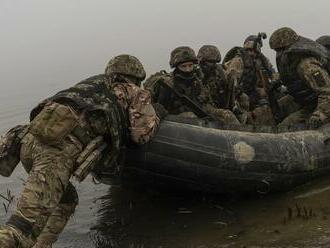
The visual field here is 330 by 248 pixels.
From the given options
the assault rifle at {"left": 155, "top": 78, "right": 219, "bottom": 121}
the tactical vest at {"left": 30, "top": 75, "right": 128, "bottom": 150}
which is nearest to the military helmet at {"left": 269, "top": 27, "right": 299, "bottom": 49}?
the assault rifle at {"left": 155, "top": 78, "right": 219, "bottom": 121}

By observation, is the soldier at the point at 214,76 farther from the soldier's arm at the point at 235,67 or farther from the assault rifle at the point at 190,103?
the assault rifle at the point at 190,103

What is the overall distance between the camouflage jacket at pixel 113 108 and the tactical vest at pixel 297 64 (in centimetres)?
264

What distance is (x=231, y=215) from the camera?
626cm

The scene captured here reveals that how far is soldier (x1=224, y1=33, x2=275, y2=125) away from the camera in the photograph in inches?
364

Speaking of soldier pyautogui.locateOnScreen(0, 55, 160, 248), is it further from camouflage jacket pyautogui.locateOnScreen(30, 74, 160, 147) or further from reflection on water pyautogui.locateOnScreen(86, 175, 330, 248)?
reflection on water pyautogui.locateOnScreen(86, 175, 330, 248)

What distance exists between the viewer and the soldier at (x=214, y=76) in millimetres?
8500

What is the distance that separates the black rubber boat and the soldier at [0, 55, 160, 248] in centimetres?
30

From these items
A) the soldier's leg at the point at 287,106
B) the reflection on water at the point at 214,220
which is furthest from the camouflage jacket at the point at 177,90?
the soldier's leg at the point at 287,106

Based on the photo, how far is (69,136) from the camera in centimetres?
509

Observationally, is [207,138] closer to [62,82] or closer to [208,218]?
[208,218]

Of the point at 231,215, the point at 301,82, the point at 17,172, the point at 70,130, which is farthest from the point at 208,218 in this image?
the point at 17,172

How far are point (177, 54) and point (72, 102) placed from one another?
267 centimetres

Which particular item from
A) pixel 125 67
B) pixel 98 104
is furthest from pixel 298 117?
pixel 98 104

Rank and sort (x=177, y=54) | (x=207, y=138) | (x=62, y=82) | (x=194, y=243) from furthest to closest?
(x=62, y=82) < (x=177, y=54) < (x=207, y=138) < (x=194, y=243)
